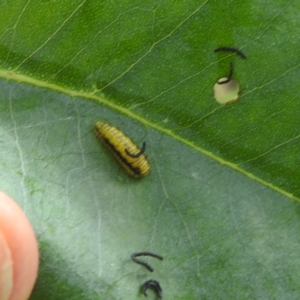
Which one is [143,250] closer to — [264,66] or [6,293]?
[6,293]

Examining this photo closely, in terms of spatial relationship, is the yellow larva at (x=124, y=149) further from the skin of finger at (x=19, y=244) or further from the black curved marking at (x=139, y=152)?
the skin of finger at (x=19, y=244)

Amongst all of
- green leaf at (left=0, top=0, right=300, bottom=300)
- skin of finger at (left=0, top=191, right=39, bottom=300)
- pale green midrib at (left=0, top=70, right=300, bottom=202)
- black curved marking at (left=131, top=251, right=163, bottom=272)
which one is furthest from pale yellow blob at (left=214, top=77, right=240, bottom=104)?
skin of finger at (left=0, top=191, right=39, bottom=300)

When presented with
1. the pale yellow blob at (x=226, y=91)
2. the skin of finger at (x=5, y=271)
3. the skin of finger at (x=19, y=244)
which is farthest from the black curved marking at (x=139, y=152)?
the skin of finger at (x=5, y=271)

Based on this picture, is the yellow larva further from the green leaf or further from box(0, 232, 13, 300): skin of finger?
box(0, 232, 13, 300): skin of finger

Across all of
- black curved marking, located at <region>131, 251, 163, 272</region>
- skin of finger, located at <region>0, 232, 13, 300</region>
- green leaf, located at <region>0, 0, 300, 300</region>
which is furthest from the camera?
black curved marking, located at <region>131, 251, 163, 272</region>

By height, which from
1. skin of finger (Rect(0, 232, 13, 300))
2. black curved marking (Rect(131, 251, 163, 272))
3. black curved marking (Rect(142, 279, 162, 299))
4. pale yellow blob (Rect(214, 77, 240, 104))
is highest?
pale yellow blob (Rect(214, 77, 240, 104))

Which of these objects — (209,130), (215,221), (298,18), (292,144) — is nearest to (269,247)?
(215,221)

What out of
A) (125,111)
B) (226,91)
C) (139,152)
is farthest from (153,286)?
(226,91)
